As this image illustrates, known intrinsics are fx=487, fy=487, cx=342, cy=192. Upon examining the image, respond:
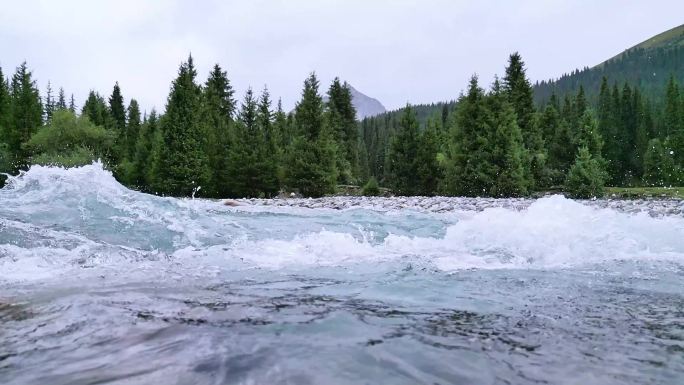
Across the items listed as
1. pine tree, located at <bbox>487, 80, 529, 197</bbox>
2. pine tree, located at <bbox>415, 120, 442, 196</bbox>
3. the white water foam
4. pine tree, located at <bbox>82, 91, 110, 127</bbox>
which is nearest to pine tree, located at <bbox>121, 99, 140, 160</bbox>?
pine tree, located at <bbox>82, 91, 110, 127</bbox>

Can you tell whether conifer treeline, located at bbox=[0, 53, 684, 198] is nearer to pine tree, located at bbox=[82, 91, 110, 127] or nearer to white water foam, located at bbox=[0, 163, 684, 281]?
pine tree, located at bbox=[82, 91, 110, 127]

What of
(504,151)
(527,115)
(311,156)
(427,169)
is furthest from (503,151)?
(311,156)

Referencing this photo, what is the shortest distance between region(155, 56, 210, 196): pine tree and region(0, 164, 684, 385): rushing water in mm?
24236

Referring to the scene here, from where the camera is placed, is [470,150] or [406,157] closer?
[470,150]

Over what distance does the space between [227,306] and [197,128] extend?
110 ft

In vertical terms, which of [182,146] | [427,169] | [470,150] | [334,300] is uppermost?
[182,146]

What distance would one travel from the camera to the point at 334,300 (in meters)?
4.73

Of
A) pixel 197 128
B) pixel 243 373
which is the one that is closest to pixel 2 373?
pixel 243 373

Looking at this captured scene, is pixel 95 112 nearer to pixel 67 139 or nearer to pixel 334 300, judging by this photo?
pixel 67 139

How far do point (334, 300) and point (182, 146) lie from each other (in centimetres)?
3210

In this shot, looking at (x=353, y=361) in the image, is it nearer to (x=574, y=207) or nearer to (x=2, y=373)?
(x=2, y=373)

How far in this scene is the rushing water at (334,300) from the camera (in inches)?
113

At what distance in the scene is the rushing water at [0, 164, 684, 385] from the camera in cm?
288

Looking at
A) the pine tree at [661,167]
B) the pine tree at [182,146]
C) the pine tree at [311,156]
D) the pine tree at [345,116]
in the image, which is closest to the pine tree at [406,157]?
the pine tree at [311,156]
